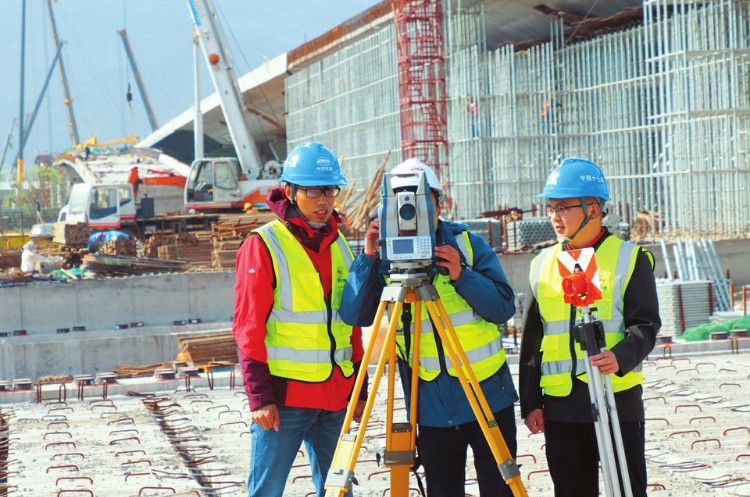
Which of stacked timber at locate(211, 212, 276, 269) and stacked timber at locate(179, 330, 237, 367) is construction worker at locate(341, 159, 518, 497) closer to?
stacked timber at locate(179, 330, 237, 367)

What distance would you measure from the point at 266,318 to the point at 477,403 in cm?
90

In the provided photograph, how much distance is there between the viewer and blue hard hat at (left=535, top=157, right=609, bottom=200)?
4.07 metres

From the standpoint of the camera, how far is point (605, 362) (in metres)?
3.77

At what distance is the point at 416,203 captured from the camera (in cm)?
382

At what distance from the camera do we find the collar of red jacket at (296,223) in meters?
4.37

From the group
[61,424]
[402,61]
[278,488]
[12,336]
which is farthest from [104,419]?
[402,61]

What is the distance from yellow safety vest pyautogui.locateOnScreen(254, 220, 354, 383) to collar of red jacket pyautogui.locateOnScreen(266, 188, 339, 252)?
40 millimetres

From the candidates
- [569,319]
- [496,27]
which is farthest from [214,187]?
Answer: [569,319]

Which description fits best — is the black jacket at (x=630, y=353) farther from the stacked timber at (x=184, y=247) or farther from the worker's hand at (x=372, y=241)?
the stacked timber at (x=184, y=247)

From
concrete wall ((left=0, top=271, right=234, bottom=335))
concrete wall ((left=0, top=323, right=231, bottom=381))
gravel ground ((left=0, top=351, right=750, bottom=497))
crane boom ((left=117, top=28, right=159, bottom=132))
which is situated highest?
crane boom ((left=117, top=28, right=159, bottom=132))

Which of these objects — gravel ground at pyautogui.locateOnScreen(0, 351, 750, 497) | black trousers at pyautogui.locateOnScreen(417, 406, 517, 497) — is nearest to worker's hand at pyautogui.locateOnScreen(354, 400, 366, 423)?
black trousers at pyautogui.locateOnScreen(417, 406, 517, 497)

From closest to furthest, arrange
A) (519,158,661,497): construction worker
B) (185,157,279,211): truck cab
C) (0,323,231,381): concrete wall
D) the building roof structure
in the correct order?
(519,158,661,497): construction worker → (0,323,231,381): concrete wall → (185,157,279,211): truck cab → the building roof structure

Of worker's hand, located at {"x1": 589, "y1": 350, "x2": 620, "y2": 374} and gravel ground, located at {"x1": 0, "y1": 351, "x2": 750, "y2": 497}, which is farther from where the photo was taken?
gravel ground, located at {"x1": 0, "y1": 351, "x2": 750, "y2": 497}

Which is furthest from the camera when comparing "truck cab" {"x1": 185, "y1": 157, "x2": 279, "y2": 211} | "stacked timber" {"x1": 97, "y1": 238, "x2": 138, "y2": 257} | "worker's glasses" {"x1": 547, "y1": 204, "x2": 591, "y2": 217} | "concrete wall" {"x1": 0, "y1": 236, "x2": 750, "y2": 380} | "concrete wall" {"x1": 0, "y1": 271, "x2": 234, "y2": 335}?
"truck cab" {"x1": 185, "y1": 157, "x2": 279, "y2": 211}
